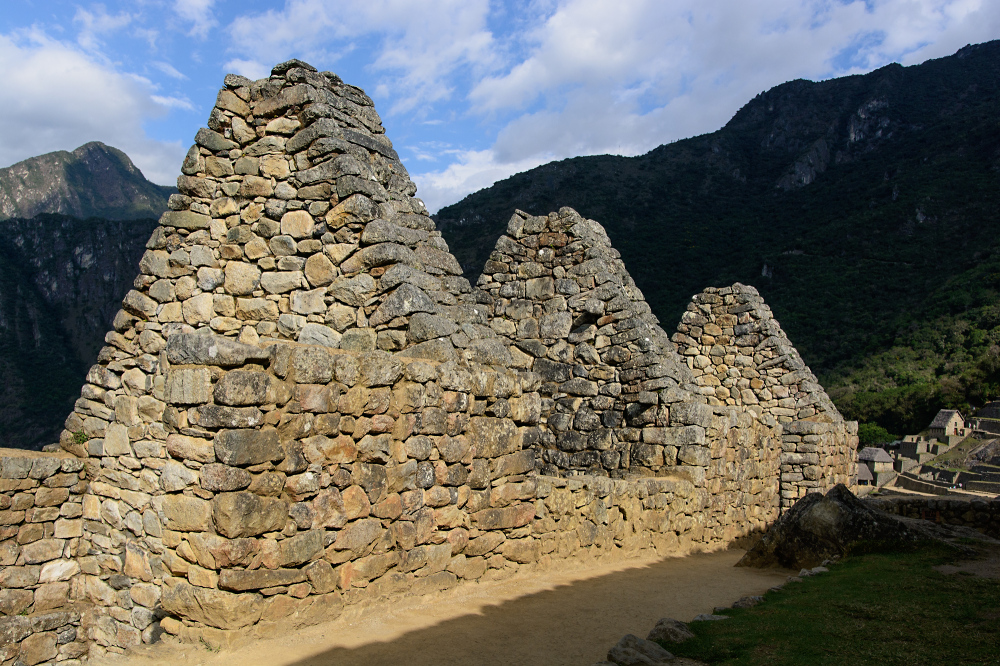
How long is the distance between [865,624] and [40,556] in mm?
5885

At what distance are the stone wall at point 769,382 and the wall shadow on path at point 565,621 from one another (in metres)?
4.73

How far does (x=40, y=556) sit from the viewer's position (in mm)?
5188

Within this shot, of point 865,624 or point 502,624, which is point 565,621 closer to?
point 502,624

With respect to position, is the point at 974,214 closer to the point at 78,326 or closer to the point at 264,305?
the point at 264,305

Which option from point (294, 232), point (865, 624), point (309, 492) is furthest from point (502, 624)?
point (294, 232)

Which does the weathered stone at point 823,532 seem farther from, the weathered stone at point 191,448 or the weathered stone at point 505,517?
the weathered stone at point 191,448

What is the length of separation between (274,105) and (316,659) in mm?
4657

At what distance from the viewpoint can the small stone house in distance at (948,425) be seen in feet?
122

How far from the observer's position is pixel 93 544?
5.35 m

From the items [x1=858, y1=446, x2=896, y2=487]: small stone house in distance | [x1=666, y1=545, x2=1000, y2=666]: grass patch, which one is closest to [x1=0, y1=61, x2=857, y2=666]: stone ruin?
[x1=666, y1=545, x2=1000, y2=666]: grass patch

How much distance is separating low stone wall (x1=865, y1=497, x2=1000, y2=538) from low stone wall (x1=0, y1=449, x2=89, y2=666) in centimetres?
888

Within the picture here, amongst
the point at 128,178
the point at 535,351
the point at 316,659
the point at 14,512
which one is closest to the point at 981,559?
the point at 535,351

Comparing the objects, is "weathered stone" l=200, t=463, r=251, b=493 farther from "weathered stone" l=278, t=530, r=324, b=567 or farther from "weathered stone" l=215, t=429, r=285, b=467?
"weathered stone" l=278, t=530, r=324, b=567

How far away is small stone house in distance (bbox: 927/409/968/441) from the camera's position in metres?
37.1
